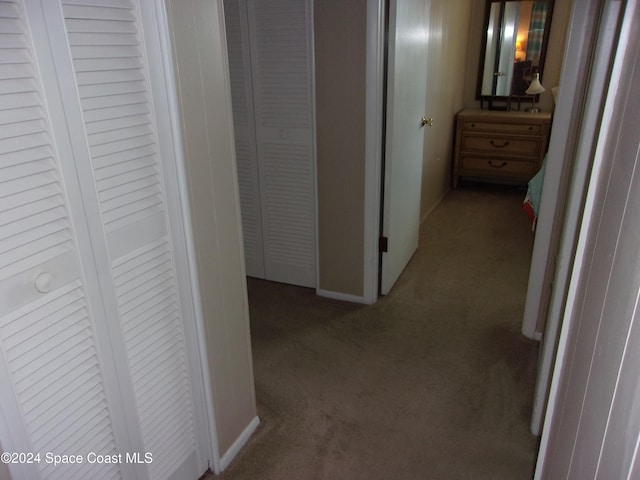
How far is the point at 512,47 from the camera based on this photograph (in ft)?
14.5

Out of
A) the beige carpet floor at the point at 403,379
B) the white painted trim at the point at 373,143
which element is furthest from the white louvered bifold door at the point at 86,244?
the white painted trim at the point at 373,143

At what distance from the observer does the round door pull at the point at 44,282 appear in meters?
1.01

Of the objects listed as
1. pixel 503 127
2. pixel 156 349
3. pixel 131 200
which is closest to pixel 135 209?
pixel 131 200

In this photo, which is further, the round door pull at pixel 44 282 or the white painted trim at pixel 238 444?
the white painted trim at pixel 238 444

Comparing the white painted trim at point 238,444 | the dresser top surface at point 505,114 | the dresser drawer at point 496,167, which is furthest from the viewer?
the dresser drawer at point 496,167

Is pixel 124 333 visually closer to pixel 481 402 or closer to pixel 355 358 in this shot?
pixel 355 358

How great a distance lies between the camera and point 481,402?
2004 mm

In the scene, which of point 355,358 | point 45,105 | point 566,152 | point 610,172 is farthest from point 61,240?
point 566,152

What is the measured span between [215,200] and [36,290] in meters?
0.58

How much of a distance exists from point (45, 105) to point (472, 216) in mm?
3638

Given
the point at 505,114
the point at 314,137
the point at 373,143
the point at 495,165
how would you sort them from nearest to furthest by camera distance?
the point at 373,143
the point at 314,137
the point at 505,114
the point at 495,165

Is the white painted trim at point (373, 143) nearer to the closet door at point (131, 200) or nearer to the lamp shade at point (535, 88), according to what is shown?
the closet door at point (131, 200)

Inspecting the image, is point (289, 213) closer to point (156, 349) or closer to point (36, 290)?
point (156, 349)

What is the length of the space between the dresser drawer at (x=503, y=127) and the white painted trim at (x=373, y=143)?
7.43 ft
